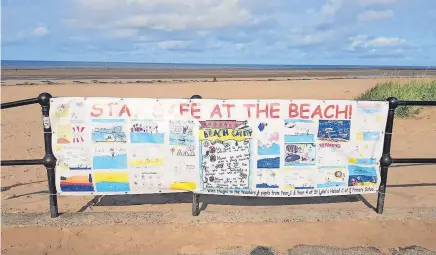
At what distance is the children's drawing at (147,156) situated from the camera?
161 inches

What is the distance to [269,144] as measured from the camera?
13.6ft

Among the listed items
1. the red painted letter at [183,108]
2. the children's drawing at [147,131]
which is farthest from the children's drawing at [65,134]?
the red painted letter at [183,108]

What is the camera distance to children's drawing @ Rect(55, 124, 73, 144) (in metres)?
4.04

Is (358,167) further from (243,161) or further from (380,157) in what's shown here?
(243,161)

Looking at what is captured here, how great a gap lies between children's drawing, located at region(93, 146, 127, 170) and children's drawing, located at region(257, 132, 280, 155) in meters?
1.41

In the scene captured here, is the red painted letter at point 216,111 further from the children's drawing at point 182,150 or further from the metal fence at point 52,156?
the children's drawing at point 182,150

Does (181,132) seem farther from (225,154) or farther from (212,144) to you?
(225,154)

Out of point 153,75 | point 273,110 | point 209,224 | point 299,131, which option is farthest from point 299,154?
point 153,75

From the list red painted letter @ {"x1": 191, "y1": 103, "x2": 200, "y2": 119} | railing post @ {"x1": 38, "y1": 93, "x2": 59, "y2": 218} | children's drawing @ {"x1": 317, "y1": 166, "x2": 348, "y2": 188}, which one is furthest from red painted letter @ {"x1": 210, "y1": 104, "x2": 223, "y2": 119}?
railing post @ {"x1": 38, "y1": 93, "x2": 59, "y2": 218}

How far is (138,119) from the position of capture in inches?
159

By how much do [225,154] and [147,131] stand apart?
843 mm

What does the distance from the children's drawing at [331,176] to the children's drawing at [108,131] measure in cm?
211

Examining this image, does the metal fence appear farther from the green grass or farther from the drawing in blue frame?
the green grass

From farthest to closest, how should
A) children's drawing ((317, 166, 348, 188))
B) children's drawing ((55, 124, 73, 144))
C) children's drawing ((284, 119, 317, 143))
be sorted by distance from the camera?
children's drawing ((317, 166, 348, 188)) → children's drawing ((284, 119, 317, 143)) → children's drawing ((55, 124, 73, 144))
